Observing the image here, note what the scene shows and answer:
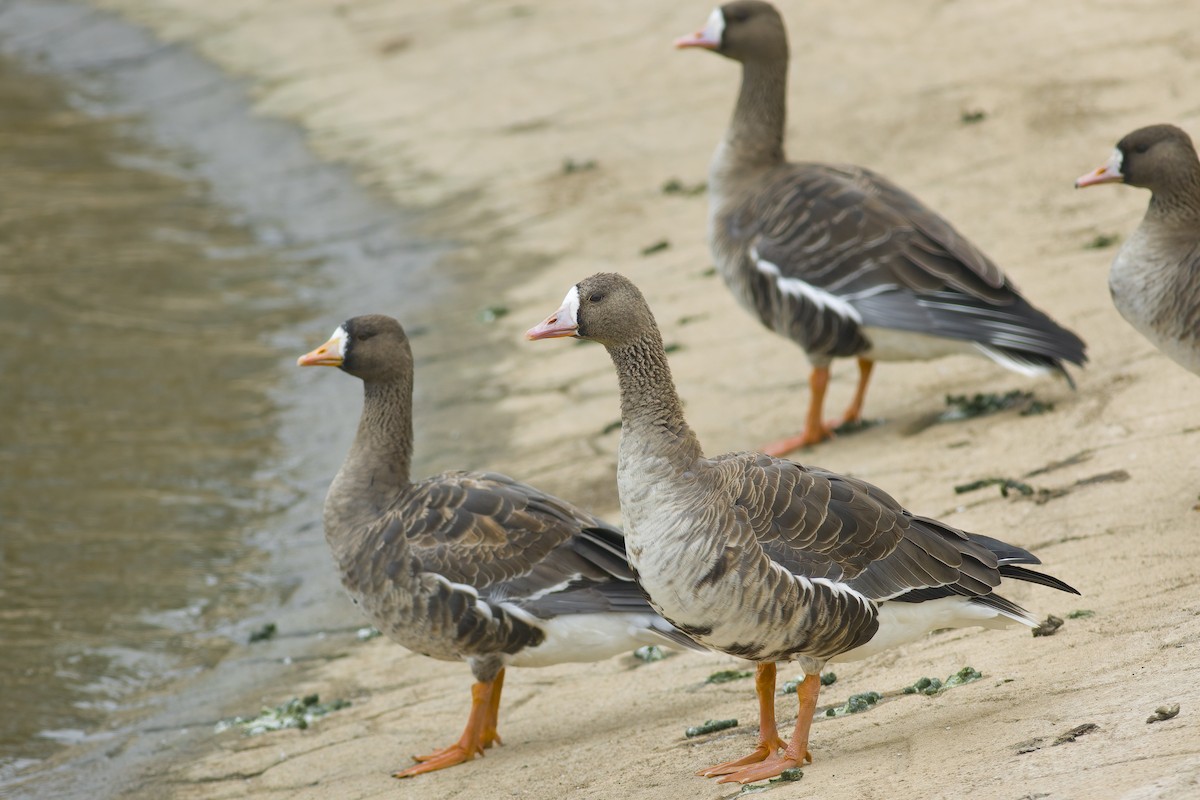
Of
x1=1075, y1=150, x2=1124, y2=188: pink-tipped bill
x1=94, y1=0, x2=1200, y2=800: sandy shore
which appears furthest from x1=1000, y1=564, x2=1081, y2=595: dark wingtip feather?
x1=1075, y1=150, x2=1124, y2=188: pink-tipped bill

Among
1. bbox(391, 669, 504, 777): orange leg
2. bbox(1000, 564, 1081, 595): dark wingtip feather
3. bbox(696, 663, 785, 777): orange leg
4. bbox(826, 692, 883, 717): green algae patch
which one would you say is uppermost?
bbox(1000, 564, 1081, 595): dark wingtip feather

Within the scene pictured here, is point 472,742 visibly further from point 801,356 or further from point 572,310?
point 801,356

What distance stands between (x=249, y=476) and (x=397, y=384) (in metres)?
3.25

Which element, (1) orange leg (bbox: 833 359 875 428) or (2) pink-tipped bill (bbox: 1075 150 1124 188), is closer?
(2) pink-tipped bill (bbox: 1075 150 1124 188)

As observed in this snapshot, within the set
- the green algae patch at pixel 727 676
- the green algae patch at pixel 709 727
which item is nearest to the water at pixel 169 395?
the green algae patch at pixel 727 676

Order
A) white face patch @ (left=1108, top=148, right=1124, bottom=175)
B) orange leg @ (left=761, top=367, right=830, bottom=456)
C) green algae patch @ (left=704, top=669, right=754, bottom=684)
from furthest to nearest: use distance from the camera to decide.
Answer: orange leg @ (left=761, top=367, right=830, bottom=456)
white face patch @ (left=1108, top=148, right=1124, bottom=175)
green algae patch @ (left=704, top=669, right=754, bottom=684)

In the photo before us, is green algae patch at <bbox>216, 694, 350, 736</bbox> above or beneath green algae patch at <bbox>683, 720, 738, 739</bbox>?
beneath

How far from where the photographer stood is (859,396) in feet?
29.4

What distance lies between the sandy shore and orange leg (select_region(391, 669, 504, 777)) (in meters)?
0.08

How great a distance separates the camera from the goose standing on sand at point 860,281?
8172 millimetres

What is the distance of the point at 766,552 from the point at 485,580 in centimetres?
149

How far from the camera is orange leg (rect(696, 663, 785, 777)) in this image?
5.07 m

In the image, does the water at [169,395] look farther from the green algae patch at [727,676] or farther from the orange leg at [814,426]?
the green algae patch at [727,676]

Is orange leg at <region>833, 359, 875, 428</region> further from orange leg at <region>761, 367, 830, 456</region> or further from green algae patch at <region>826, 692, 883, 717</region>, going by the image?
green algae patch at <region>826, 692, 883, 717</region>
